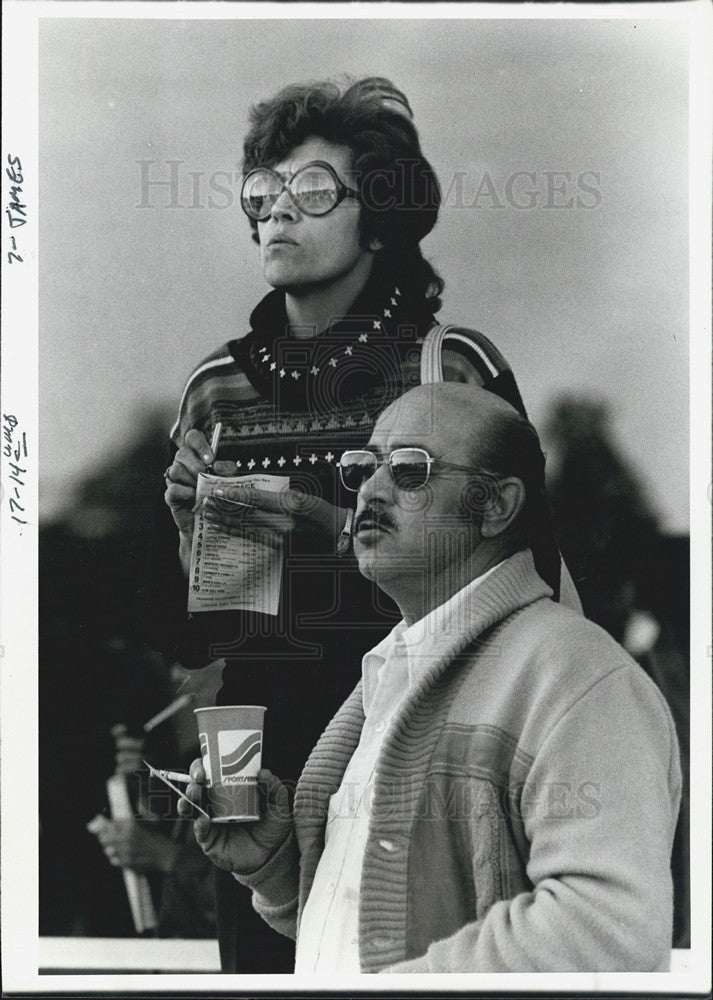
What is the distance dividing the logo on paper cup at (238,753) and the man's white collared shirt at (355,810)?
0.27m

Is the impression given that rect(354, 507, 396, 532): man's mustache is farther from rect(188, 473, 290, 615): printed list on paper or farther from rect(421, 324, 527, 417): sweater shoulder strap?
rect(421, 324, 527, 417): sweater shoulder strap

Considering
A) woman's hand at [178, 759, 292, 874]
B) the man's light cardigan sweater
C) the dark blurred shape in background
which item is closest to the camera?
the man's light cardigan sweater

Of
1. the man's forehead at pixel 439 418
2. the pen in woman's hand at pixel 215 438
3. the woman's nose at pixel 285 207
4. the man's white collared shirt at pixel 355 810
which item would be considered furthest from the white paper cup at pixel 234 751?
the woman's nose at pixel 285 207

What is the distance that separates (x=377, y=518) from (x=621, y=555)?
2.39 feet

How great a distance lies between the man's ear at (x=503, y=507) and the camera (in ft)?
12.2

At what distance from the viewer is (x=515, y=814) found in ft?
11.7

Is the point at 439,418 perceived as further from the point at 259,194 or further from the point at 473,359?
the point at 259,194

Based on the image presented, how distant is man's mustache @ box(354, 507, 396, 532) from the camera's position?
3.74 meters

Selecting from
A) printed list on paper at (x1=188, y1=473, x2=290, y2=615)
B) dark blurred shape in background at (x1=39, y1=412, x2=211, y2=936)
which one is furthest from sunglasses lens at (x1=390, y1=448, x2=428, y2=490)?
dark blurred shape in background at (x1=39, y1=412, x2=211, y2=936)

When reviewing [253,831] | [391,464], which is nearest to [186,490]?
[391,464]

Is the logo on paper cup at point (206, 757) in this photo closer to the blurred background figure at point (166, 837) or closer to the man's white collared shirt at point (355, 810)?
the blurred background figure at point (166, 837)

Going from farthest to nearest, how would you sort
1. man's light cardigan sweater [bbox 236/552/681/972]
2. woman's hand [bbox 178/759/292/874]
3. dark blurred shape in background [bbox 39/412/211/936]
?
dark blurred shape in background [bbox 39/412/211/936] → woman's hand [bbox 178/759/292/874] → man's light cardigan sweater [bbox 236/552/681/972]

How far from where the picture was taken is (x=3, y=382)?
3.87 metres

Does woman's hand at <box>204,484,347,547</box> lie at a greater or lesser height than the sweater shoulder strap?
lesser
